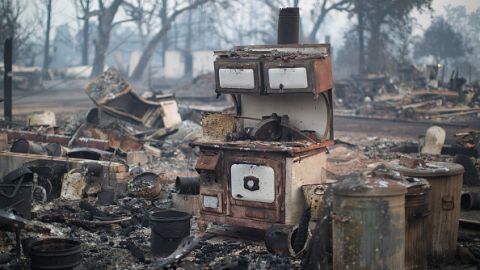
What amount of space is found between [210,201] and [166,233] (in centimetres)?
A: 112

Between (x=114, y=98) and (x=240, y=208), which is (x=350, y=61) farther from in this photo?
(x=240, y=208)

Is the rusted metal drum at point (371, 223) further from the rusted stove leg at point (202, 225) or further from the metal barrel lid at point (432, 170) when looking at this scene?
the rusted stove leg at point (202, 225)

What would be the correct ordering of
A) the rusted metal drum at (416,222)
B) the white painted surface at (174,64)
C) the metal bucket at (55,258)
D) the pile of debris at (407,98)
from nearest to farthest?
1. the metal bucket at (55,258)
2. the rusted metal drum at (416,222)
3. the pile of debris at (407,98)
4. the white painted surface at (174,64)

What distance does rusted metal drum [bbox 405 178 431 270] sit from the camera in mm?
6172

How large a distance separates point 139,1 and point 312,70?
123ft

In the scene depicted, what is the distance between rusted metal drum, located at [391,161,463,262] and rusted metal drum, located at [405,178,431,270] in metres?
0.16

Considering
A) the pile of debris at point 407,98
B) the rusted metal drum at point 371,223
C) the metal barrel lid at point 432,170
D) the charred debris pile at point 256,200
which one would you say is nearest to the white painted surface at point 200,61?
the pile of debris at point 407,98

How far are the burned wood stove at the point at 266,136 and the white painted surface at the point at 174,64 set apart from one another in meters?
48.2

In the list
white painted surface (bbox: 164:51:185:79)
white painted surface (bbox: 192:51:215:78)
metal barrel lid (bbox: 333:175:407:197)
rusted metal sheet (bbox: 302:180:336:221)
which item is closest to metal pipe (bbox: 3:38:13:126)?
rusted metal sheet (bbox: 302:180:336:221)

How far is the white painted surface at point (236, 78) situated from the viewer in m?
8.45

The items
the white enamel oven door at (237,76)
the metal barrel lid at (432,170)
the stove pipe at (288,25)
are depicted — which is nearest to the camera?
the metal barrel lid at (432,170)

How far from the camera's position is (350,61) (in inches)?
1980

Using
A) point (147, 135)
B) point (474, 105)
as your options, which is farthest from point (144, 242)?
point (474, 105)

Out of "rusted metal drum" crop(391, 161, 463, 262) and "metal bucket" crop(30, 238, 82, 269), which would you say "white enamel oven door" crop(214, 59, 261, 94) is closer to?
"rusted metal drum" crop(391, 161, 463, 262)
